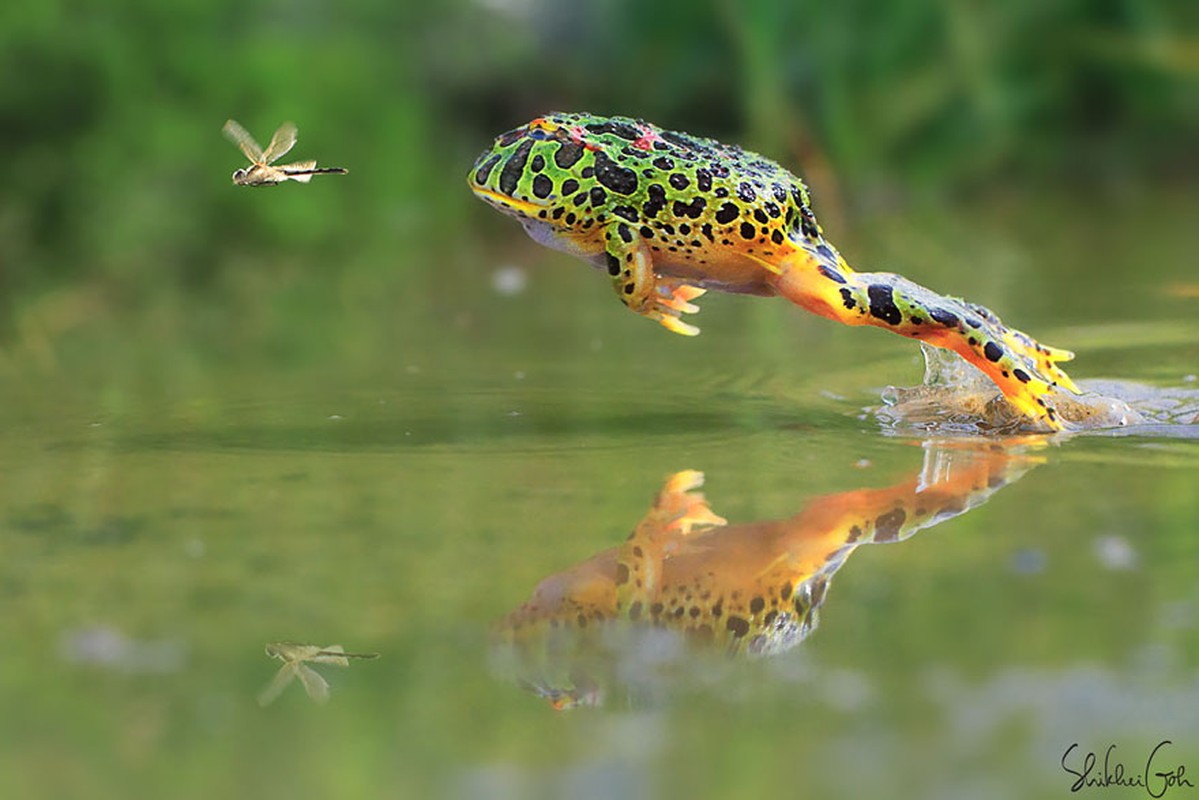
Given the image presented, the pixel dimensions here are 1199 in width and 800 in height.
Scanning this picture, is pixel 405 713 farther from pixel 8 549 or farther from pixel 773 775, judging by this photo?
pixel 8 549

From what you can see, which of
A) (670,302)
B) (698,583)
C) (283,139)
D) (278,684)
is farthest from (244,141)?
(278,684)

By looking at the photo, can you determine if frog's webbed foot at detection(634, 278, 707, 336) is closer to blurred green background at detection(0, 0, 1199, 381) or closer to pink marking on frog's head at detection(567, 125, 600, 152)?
pink marking on frog's head at detection(567, 125, 600, 152)

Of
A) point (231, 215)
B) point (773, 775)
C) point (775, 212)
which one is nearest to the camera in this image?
point (773, 775)

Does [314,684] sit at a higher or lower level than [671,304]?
lower

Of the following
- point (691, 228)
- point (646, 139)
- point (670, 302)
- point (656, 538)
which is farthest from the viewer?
point (670, 302)

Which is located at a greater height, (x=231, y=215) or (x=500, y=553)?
(x=500, y=553)

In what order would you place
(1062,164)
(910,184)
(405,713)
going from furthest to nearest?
(1062,164) < (910,184) < (405,713)

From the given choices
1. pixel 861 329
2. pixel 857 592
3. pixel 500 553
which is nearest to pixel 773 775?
pixel 857 592
